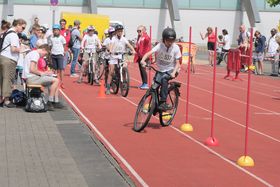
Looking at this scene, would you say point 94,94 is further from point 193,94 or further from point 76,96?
point 193,94

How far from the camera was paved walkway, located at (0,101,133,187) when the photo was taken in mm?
7453

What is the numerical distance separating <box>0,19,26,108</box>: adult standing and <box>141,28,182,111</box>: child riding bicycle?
3263 mm

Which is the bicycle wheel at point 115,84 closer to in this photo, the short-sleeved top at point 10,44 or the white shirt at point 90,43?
the white shirt at point 90,43

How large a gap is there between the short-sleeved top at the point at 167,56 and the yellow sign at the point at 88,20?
80.4 ft

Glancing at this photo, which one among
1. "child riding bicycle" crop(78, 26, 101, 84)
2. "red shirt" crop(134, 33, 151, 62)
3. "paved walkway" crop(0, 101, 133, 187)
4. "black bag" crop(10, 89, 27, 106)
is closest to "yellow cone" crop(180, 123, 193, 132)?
"paved walkway" crop(0, 101, 133, 187)

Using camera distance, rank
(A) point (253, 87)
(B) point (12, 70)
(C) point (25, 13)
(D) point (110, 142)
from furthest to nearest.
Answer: (C) point (25, 13)
(A) point (253, 87)
(B) point (12, 70)
(D) point (110, 142)

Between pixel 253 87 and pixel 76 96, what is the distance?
24.9ft

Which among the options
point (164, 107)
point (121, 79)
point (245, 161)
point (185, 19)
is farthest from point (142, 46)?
point (185, 19)

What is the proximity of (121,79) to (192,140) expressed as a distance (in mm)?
6218

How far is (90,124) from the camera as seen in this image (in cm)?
1175

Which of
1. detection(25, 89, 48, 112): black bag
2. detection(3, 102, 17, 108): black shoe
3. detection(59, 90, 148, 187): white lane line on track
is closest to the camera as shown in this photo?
detection(59, 90, 148, 187): white lane line on track

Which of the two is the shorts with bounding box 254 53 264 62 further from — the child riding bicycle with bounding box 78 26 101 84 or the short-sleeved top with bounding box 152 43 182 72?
the short-sleeved top with bounding box 152 43 182 72

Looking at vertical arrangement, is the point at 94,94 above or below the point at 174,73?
below

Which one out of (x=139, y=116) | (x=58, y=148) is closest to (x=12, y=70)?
(x=139, y=116)
